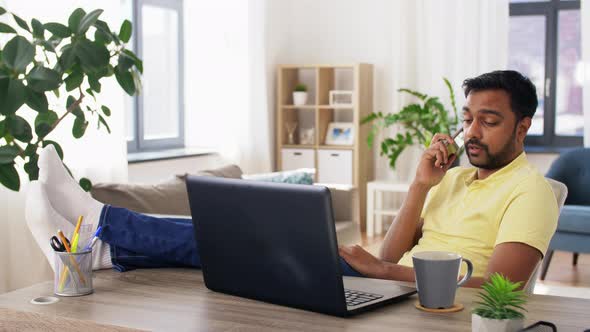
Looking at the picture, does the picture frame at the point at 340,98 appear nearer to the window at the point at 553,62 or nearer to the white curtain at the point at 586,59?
the window at the point at 553,62

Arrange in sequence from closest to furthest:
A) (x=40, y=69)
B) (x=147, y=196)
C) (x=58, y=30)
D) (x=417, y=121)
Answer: (x=40, y=69)
(x=58, y=30)
(x=147, y=196)
(x=417, y=121)

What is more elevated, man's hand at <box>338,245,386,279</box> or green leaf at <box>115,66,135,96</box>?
green leaf at <box>115,66,135,96</box>

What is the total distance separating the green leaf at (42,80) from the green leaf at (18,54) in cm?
9

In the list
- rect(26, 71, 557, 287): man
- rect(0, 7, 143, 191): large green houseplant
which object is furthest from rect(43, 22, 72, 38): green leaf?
rect(26, 71, 557, 287): man

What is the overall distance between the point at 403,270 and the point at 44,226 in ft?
2.73

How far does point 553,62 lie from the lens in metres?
6.59

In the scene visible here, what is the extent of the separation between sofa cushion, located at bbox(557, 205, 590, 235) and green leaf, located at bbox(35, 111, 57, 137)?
3054mm

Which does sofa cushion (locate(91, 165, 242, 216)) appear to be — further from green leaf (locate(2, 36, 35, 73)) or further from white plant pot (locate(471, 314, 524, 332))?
white plant pot (locate(471, 314, 524, 332))

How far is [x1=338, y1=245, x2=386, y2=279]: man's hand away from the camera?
1.79 meters

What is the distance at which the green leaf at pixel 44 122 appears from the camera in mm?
3074

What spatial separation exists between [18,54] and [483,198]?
1.51 m

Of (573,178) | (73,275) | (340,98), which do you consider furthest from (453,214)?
(340,98)

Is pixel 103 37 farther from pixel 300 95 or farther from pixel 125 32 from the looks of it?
pixel 300 95

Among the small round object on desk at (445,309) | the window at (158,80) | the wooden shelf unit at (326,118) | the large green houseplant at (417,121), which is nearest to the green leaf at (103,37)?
the small round object on desk at (445,309)
